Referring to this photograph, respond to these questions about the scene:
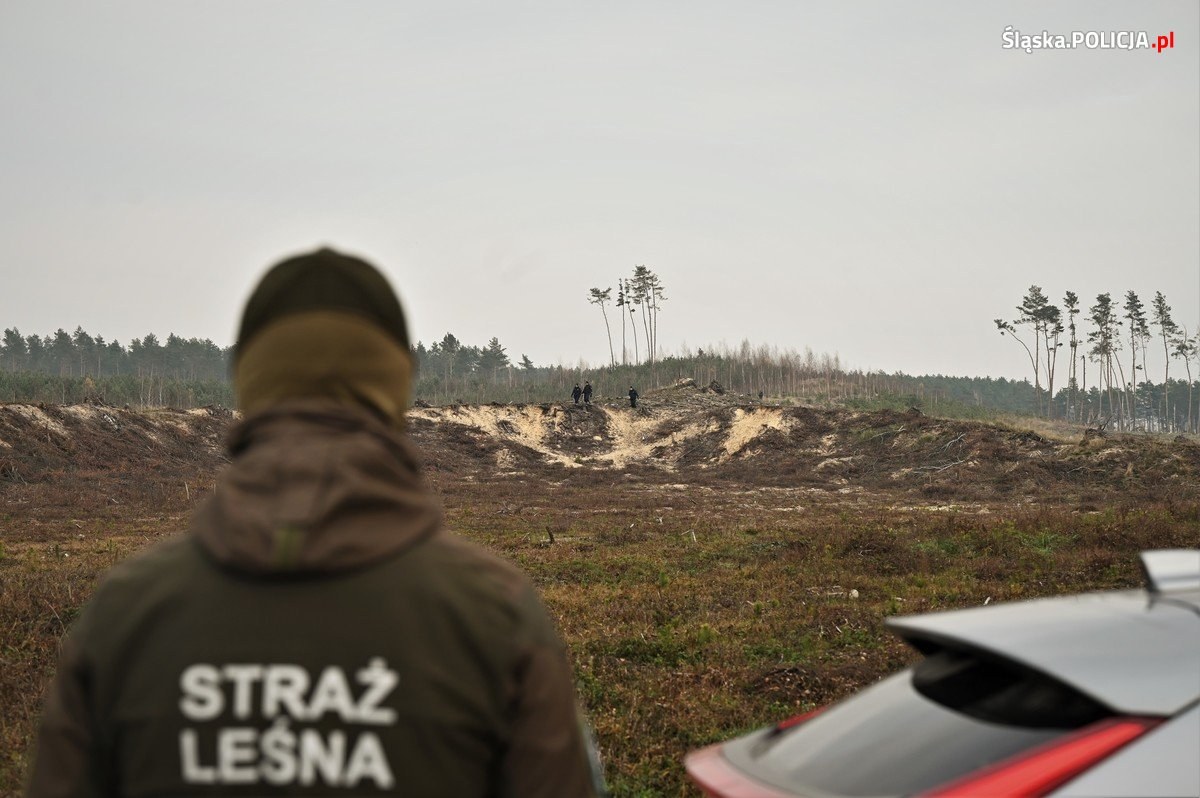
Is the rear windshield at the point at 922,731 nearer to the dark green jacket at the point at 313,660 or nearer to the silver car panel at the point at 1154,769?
the silver car panel at the point at 1154,769

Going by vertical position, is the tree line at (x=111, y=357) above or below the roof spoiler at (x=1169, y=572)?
above

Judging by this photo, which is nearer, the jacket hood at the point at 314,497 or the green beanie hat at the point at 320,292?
the jacket hood at the point at 314,497

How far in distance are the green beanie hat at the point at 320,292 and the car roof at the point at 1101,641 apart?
57.6 inches

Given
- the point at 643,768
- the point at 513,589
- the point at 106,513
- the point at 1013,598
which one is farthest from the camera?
the point at 106,513

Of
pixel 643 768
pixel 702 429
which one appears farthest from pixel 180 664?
pixel 702 429

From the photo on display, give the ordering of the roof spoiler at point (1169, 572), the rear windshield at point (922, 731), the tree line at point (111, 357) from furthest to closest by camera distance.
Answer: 1. the tree line at point (111, 357)
2. the roof spoiler at point (1169, 572)
3. the rear windshield at point (922, 731)

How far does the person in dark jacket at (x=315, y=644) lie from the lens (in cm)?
138

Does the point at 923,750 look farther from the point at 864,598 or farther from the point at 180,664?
the point at 864,598

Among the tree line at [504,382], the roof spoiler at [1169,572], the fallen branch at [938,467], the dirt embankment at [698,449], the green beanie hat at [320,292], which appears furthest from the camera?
the tree line at [504,382]

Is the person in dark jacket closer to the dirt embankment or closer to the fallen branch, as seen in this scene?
the dirt embankment

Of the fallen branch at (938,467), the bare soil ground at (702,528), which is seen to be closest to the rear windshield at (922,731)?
the bare soil ground at (702,528)

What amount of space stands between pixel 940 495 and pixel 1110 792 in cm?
3144

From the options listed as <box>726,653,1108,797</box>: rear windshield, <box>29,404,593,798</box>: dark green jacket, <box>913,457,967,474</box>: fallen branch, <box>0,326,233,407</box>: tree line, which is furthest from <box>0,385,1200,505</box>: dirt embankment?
<box>0,326,233,407</box>: tree line

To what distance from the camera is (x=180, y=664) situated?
1416 millimetres
